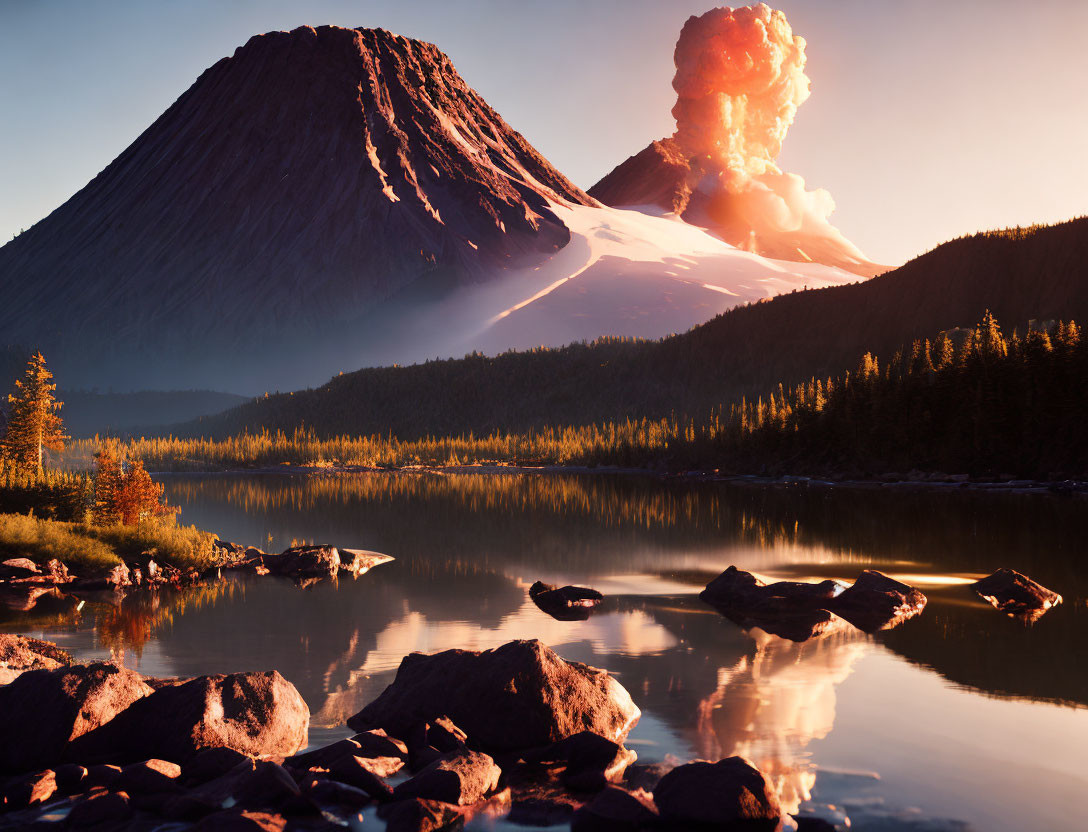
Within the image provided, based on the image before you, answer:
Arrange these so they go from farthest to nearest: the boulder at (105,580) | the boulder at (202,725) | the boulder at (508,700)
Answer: the boulder at (105,580), the boulder at (508,700), the boulder at (202,725)

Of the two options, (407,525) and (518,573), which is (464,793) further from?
(407,525)

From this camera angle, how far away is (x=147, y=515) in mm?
33562

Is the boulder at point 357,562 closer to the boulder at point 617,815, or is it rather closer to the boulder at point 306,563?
the boulder at point 306,563

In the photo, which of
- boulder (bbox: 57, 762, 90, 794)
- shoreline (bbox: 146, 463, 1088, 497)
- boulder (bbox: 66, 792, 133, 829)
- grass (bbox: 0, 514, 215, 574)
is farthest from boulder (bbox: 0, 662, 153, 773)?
shoreline (bbox: 146, 463, 1088, 497)

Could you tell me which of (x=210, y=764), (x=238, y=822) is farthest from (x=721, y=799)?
(x=210, y=764)

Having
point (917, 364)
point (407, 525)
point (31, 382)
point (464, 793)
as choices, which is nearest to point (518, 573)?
point (407, 525)

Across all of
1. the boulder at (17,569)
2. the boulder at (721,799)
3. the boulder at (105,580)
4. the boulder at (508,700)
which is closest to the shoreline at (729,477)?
the boulder at (105,580)

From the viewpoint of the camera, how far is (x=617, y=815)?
443 inches

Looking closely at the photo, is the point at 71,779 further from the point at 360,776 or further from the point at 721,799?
the point at 721,799

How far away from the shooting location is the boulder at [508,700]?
45.8ft

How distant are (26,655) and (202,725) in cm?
571

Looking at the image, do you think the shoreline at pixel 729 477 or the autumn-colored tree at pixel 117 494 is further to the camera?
the shoreline at pixel 729 477

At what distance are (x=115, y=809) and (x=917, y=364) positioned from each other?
75.8m

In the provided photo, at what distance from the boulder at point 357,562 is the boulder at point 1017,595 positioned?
17096 millimetres
